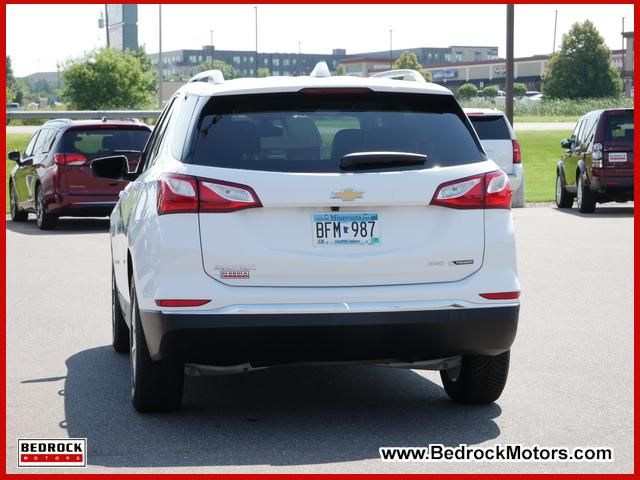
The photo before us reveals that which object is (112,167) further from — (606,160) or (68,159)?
(606,160)

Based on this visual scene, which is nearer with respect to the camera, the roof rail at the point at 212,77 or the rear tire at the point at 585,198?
the roof rail at the point at 212,77

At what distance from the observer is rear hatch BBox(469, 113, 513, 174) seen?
22.9 m

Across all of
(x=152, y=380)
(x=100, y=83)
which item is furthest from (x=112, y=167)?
(x=100, y=83)

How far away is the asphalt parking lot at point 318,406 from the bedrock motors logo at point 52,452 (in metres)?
0.06

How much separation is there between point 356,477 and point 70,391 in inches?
104

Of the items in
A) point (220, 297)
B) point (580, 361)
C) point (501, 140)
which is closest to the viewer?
point (220, 297)

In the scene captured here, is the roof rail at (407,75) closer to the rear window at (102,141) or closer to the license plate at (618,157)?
the rear window at (102,141)

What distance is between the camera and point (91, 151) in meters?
20.7

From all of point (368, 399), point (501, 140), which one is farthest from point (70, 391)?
point (501, 140)

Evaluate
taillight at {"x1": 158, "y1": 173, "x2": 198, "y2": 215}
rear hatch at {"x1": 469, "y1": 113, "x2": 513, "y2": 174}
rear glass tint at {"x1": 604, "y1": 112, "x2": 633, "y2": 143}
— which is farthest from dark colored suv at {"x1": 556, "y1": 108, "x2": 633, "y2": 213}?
taillight at {"x1": 158, "y1": 173, "x2": 198, "y2": 215}

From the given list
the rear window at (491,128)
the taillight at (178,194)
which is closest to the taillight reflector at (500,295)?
the taillight at (178,194)

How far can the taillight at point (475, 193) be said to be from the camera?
6480mm

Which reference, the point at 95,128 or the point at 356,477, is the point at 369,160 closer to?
the point at 356,477

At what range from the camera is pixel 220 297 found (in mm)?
6285
